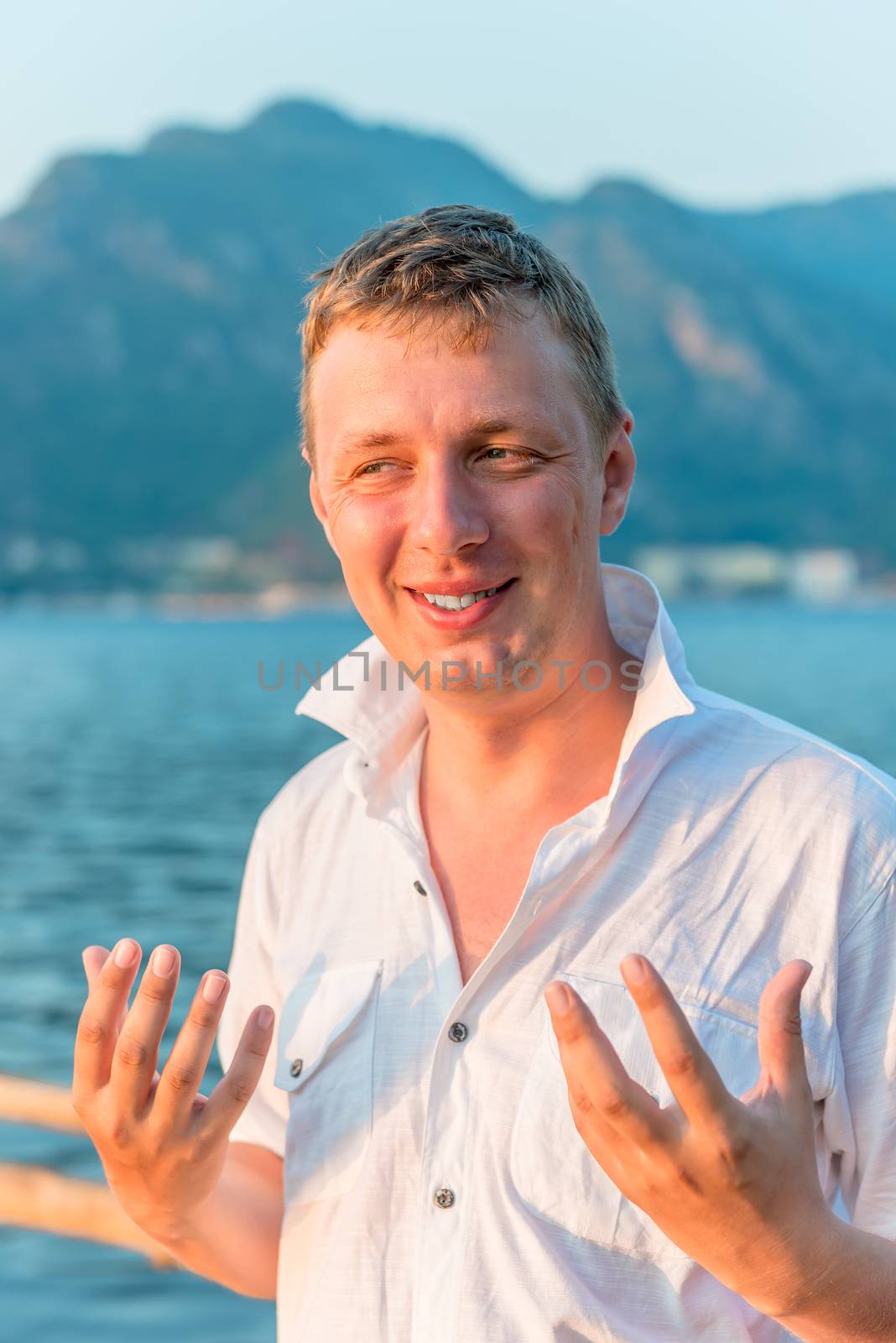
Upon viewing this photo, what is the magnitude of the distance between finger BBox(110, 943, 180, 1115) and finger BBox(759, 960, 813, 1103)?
2.21ft

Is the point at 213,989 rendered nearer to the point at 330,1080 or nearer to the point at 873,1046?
the point at 330,1080

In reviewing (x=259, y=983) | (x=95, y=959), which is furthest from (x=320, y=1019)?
(x=95, y=959)

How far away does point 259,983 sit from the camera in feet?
7.88

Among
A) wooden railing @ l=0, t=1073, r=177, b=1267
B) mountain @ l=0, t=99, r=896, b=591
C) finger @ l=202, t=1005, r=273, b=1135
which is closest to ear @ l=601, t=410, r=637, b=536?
finger @ l=202, t=1005, r=273, b=1135

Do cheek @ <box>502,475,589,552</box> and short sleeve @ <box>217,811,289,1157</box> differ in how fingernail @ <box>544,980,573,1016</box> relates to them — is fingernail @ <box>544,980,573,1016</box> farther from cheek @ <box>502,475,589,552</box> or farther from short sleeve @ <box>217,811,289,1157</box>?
short sleeve @ <box>217,811,289,1157</box>

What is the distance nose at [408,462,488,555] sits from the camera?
1949 mm

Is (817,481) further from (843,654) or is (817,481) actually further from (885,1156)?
(885,1156)

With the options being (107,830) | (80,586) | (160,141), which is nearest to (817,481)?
(80,586)

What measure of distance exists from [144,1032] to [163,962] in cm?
9

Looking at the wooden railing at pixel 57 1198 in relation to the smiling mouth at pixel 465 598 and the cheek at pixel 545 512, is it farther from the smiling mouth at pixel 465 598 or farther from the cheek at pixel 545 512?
the cheek at pixel 545 512

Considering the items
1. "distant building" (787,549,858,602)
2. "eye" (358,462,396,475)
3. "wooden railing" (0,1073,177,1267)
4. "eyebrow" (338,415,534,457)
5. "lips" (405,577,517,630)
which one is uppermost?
"distant building" (787,549,858,602)

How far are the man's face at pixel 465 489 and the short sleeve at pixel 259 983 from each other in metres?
0.52

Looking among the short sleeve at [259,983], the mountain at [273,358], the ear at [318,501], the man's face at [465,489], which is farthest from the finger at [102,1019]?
the mountain at [273,358]

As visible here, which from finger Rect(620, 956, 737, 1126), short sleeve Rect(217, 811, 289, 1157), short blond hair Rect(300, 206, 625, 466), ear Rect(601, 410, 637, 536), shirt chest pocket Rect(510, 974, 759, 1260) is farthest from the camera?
short sleeve Rect(217, 811, 289, 1157)
